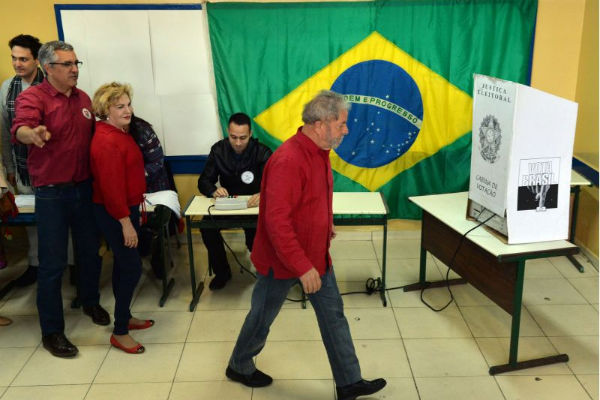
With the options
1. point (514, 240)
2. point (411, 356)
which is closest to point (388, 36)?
point (514, 240)

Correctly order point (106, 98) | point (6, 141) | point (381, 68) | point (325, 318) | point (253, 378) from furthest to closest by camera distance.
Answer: point (381, 68)
point (6, 141)
point (253, 378)
point (106, 98)
point (325, 318)

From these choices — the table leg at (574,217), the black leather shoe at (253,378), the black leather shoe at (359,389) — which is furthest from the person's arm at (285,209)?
the table leg at (574,217)

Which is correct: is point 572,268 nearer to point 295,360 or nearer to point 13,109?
point 295,360

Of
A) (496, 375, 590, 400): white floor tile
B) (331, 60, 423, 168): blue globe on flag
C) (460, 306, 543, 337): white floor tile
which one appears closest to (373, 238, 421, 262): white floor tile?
(331, 60, 423, 168): blue globe on flag

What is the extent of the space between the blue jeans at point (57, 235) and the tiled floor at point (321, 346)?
285mm

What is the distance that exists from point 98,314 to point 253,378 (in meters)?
1.14

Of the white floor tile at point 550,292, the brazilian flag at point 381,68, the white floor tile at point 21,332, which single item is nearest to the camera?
the white floor tile at point 21,332

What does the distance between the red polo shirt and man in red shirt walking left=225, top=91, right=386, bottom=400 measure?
1057mm

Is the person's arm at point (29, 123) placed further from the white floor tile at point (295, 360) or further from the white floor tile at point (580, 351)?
the white floor tile at point (580, 351)

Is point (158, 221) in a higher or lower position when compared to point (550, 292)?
higher

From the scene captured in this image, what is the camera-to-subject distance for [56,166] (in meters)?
2.85

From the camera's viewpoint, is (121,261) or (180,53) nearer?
(121,261)

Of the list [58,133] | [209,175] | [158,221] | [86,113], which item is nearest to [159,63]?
[209,175]

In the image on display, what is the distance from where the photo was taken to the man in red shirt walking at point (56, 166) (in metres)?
2.74
